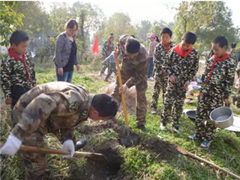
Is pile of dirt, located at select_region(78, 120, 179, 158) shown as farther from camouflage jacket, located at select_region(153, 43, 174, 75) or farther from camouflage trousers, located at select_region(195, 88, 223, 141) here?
camouflage jacket, located at select_region(153, 43, 174, 75)

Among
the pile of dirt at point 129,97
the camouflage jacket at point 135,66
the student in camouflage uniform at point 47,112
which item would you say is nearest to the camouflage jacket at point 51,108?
the student in camouflage uniform at point 47,112

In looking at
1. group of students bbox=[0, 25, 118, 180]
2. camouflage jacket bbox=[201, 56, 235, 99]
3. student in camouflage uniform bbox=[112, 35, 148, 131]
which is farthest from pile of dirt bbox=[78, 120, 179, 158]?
camouflage jacket bbox=[201, 56, 235, 99]

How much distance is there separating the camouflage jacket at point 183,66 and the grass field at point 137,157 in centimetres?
121

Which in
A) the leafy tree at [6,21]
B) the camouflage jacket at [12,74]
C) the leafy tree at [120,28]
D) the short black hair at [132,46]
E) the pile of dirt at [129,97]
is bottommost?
the pile of dirt at [129,97]

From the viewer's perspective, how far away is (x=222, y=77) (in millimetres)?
3271

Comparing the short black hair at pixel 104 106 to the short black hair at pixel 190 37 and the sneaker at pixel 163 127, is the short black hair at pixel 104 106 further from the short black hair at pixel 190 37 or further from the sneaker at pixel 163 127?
the sneaker at pixel 163 127

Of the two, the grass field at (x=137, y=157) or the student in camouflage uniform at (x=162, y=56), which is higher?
the student in camouflage uniform at (x=162, y=56)

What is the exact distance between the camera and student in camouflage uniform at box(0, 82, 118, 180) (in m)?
1.80

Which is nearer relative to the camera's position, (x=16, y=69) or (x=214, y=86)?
(x=16, y=69)

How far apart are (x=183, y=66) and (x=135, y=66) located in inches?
37.0

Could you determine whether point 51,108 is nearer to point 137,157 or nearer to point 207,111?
point 137,157

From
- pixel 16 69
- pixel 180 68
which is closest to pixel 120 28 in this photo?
pixel 180 68

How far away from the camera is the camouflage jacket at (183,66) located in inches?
144

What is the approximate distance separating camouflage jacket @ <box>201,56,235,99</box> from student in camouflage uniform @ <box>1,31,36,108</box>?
3124 millimetres
